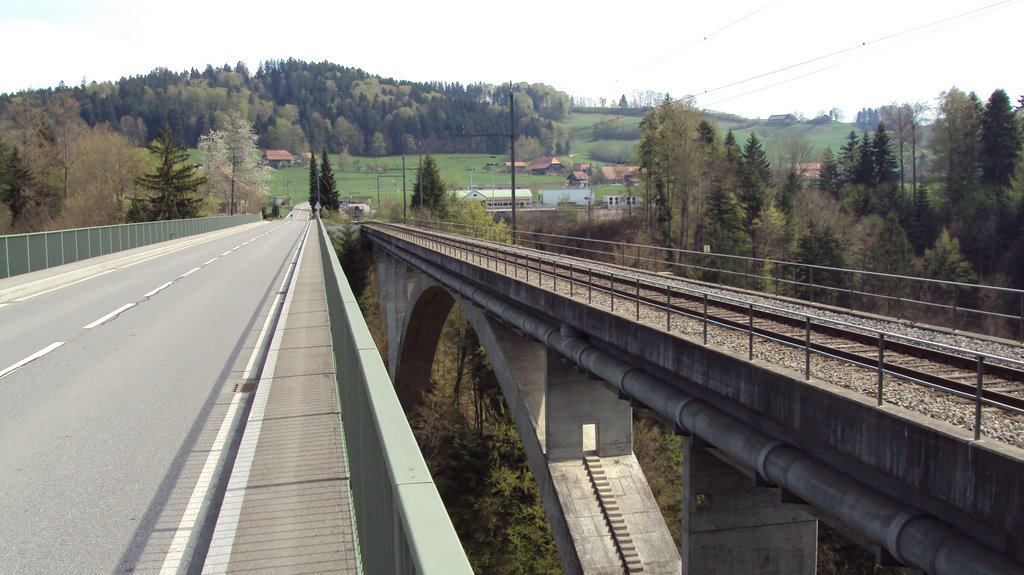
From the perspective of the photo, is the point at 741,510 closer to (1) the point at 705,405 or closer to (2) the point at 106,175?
(1) the point at 705,405

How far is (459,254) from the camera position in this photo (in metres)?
29.9

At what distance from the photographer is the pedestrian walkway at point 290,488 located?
4.25 m

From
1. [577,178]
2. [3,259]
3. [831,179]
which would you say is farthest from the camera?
[577,178]

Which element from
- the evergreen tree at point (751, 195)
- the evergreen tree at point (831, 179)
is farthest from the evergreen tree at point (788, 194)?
the evergreen tree at point (831, 179)

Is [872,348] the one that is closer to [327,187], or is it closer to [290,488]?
[290,488]

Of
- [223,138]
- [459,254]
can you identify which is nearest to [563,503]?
[459,254]

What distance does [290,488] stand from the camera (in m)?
5.15

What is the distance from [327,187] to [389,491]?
460 ft

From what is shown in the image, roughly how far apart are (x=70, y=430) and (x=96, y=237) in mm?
26779

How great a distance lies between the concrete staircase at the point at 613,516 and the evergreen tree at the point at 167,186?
2376 inches

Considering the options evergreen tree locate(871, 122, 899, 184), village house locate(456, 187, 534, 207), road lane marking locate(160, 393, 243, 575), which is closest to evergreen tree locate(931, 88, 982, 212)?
evergreen tree locate(871, 122, 899, 184)

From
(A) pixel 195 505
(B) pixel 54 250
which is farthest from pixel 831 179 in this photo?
(A) pixel 195 505

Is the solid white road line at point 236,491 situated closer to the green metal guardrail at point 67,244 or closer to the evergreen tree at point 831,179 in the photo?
the green metal guardrail at point 67,244

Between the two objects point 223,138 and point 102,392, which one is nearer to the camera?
point 102,392
